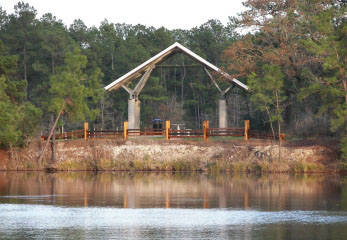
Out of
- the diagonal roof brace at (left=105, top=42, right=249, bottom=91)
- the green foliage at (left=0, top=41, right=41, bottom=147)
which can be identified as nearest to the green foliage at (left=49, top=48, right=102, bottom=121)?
the green foliage at (left=0, top=41, right=41, bottom=147)

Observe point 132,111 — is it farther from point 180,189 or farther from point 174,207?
point 174,207

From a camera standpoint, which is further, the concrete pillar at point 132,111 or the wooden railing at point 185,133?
the concrete pillar at point 132,111

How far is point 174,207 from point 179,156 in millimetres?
20391

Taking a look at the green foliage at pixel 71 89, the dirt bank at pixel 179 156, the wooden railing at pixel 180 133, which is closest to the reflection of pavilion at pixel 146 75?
the wooden railing at pixel 180 133

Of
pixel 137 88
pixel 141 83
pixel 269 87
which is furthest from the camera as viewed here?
pixel 141 83

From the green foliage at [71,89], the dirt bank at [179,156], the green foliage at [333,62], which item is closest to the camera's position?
the green foliage at [333,62]

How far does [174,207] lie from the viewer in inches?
1209

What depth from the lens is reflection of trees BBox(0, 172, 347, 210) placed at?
32.2m

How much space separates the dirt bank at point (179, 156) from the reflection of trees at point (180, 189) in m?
1.95

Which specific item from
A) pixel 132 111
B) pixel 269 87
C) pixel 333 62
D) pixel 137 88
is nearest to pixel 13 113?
pixel 132 111

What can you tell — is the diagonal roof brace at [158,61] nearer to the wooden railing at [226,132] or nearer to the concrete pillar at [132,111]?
the concrete pillar at [132,111]

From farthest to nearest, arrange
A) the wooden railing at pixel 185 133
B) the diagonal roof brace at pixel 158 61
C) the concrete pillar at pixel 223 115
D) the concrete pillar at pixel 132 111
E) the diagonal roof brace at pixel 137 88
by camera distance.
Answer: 1. the diagonal roof brace at pixel 137 88
2. the concrete pillar at pixel 132 111
3. the diagonal roof brace at pixel 158 61
4. the concrete pillar at pixel 223 115
5. the wooden railing at pixel 185 133

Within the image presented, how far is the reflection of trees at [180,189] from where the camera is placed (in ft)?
106

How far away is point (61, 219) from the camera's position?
88.7 feet
